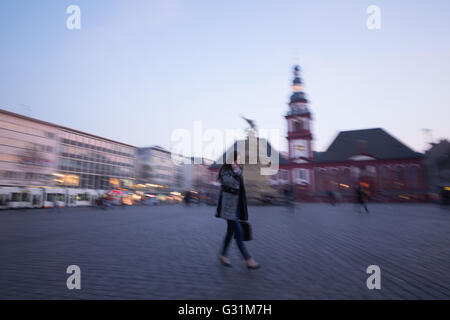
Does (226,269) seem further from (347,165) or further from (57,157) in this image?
(57,157)

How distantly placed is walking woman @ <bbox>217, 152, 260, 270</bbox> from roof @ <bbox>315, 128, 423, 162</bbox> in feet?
162

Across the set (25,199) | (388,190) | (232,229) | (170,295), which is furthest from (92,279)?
(388,190)

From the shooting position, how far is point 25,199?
29500mm

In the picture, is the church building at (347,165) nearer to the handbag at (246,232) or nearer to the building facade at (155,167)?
the building facade at (155,167)

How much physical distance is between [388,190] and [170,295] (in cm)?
4737

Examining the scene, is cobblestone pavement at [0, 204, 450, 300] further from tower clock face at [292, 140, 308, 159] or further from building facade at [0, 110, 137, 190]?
building facade at [0, 110, 137, 190]

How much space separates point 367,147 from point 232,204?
170ft

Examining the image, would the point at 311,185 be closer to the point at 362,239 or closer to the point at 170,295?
the point at 362,239

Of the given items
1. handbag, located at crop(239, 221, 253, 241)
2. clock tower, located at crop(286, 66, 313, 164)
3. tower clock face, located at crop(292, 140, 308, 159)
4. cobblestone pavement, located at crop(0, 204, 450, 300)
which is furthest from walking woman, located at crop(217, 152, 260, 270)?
tower clock face, located at crop(292, 140, 308, 159)

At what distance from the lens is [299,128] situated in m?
52.7

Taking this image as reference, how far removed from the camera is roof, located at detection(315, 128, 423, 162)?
4578 cm

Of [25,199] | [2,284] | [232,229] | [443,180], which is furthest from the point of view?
[443,180]
